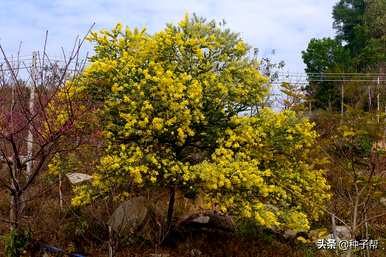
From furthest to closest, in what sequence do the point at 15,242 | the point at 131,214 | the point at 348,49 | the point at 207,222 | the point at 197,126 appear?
the point at 348,49 → the point at 207,222 → the point at 131,214 → the point at 197,126 → the point at 15,242

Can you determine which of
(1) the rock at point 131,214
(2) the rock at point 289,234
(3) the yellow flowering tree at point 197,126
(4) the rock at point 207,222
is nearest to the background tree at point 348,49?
(2) the rock at point 289,234

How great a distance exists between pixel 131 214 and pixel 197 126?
1772 mm

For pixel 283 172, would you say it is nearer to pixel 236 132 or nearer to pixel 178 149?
pixel 236 132

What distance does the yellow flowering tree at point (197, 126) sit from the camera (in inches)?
233

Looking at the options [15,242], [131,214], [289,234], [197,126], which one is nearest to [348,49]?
[289,234]

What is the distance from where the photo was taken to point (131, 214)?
7.11 metres

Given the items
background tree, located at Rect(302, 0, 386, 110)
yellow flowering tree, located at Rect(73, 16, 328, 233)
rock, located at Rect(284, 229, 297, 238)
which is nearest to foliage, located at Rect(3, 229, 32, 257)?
yellow flowering tree, located at Rect(73, 16, 328, 233)

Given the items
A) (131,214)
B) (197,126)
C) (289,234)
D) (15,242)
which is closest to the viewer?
(15,242)

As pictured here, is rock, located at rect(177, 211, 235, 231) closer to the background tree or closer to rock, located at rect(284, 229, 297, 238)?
rock, located at rect(284, 229, 297, 238)

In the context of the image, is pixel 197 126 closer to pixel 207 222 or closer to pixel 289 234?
pixel 207 222

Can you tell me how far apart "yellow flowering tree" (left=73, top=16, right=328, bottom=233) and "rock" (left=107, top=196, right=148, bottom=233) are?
319 millimetres

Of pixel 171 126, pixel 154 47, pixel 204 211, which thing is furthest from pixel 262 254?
pixel 154 47

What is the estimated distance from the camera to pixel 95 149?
706cm

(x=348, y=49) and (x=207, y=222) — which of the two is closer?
(x=207, y=222)
